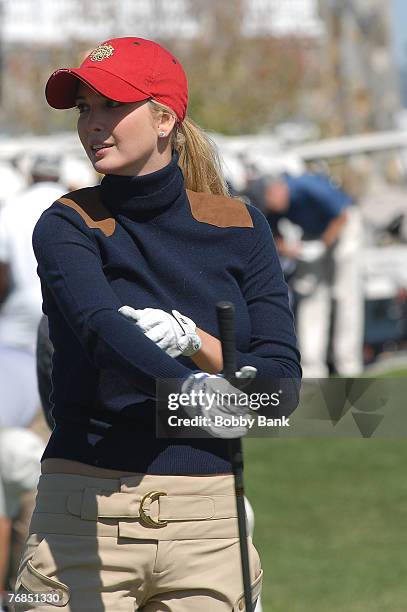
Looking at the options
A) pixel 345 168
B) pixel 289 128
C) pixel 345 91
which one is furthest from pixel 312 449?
pixel 345 91

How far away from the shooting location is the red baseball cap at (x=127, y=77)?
2.58 meters

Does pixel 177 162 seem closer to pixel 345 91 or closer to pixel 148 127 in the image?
pixel 148 127

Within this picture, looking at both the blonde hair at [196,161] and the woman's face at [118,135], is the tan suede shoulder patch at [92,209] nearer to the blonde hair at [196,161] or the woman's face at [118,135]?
the woman's face at [118,135]

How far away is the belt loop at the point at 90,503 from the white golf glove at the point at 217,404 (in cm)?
27

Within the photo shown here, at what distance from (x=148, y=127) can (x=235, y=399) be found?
1.89ft

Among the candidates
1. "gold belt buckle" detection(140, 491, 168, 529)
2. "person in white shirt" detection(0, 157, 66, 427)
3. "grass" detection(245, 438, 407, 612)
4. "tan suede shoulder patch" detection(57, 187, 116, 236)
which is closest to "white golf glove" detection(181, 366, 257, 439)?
"gold belt buckle" detection(140, 491, 168, 529)

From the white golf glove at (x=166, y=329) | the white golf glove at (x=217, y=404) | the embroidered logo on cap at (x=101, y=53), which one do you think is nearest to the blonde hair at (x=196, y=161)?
the embroidered logo on cap at (x=101, y=53)

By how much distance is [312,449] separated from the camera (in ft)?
31.0

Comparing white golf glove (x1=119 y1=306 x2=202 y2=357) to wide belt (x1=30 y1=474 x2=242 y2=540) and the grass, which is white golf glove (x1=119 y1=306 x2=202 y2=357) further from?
the grass

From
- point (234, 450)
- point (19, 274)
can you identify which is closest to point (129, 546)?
point (234, 450)

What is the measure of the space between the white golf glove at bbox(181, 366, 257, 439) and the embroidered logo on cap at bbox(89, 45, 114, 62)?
0.64 metres

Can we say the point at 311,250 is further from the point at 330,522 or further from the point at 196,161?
the point at 196,161

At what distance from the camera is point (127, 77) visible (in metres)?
2.59

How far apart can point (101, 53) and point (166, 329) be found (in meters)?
0.57
